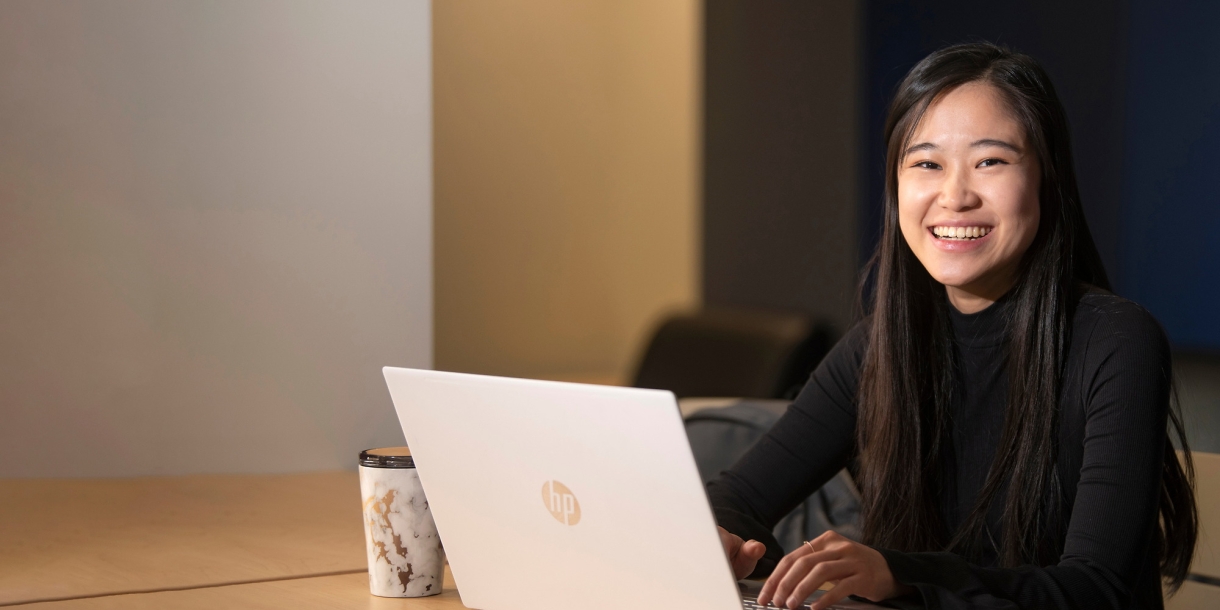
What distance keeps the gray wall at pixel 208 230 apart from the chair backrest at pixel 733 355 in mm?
733

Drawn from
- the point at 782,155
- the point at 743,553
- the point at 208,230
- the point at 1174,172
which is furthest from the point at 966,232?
the point at 782,155

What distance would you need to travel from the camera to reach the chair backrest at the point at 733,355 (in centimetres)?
250

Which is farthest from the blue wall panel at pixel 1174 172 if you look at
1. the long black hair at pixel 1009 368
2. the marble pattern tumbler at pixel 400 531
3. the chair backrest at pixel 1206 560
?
the marble pattern tumbler at pixel 400 531

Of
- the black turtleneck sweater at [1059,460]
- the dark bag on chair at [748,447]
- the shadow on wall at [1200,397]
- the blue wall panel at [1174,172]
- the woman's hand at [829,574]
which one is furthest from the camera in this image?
the blue wall panel at [1174,172]

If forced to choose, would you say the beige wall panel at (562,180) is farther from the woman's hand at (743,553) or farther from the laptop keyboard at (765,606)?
the laptop keyboard at (765,606)

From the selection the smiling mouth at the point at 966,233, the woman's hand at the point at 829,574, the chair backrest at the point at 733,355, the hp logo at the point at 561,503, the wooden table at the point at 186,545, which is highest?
the smiling mouth at the point at 966,233

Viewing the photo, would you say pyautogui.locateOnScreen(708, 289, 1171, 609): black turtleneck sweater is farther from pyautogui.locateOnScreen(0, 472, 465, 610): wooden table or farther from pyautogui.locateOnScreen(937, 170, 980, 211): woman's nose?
pyautogui.locateOnScreen(0, 472, 465, 610): wooden table

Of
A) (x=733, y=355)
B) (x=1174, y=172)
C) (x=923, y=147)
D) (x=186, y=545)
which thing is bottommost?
(x=733, y=355)

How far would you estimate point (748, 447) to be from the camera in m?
1.85

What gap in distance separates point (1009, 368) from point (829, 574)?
1.54 ft

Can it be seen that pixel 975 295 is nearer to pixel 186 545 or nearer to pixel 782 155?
pixel 186 545

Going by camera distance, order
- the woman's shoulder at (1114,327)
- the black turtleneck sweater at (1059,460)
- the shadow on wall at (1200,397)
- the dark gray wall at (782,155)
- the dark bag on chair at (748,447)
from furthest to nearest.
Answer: the dark gray wall at (782,155) < the shadow on wall at (1200,397) < the dark bag on chair at (748,447) < the woman's shoulder at (1114,327) < the black turtleneck sweater at (1059,460)

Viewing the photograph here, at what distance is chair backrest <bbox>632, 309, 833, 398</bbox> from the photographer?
2496 mm

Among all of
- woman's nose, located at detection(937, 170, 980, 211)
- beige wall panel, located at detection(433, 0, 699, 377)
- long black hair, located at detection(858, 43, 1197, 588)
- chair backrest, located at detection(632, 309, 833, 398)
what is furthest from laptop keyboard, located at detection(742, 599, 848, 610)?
beige wall panel, located at detection(433, 0, 699, 377)
